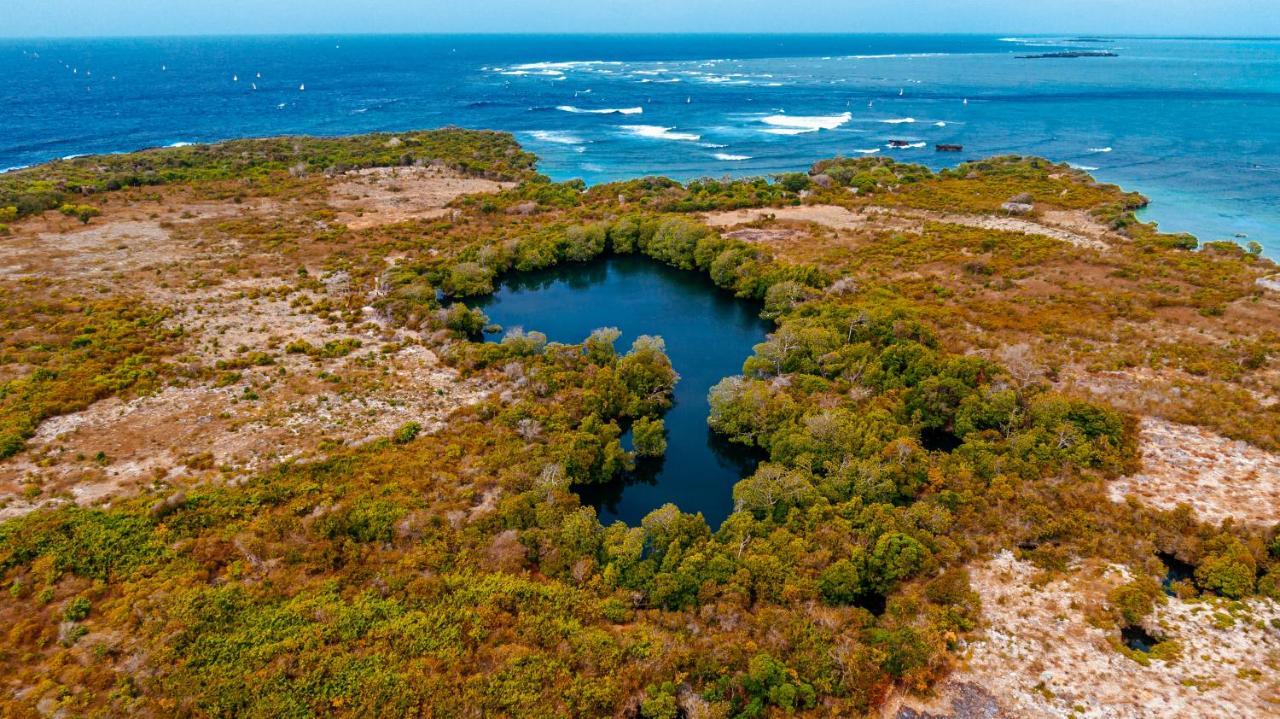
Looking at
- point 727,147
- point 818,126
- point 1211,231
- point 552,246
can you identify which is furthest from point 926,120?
point 552,246

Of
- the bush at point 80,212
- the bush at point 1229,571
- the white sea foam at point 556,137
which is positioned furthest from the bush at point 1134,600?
the white sea foam at point 556,137

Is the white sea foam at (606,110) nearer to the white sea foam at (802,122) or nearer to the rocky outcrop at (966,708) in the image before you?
the white sea foam at (802,122)

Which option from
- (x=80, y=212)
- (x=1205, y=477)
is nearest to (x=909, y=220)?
(x=1205, y=477)

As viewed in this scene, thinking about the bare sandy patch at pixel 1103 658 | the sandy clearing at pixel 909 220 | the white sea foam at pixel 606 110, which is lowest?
the bare sandy patch at pixel 1103 658

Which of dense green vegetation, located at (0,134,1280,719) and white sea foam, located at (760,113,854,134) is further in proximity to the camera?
white sea foam, located at (760,113,854,134)

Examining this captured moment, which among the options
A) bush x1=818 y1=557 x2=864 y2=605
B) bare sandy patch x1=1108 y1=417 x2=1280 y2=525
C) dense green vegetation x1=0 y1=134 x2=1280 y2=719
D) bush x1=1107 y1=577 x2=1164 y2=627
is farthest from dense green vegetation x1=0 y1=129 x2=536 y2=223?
bush x1=1107 y1=577 x2=1164 y2=627

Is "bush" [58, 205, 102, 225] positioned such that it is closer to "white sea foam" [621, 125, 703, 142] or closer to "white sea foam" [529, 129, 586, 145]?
"white sea foam" [529, 129, 586, 145]
